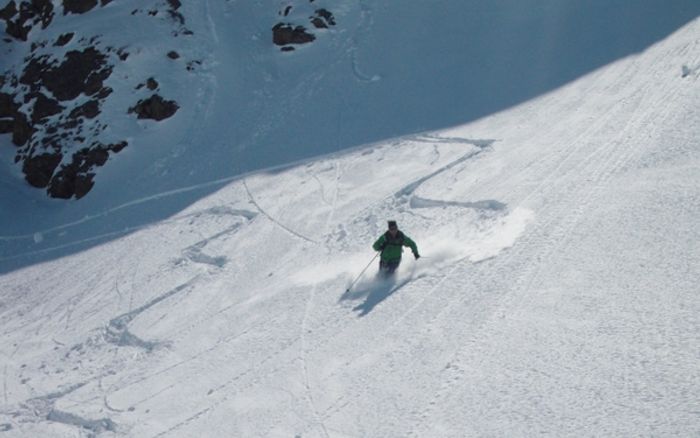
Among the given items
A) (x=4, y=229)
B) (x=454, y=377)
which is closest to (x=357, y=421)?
(x=454, y=377)

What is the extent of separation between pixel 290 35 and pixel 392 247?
14.2 m

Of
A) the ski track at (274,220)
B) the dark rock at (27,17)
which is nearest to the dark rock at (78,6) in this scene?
the dark rock at (27,17)

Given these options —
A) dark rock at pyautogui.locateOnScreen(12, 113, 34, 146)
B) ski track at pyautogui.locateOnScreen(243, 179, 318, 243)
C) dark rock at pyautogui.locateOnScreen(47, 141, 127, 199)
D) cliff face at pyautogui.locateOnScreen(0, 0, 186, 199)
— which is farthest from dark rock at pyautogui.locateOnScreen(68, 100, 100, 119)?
ski track at pyautogui.locateOnScreen(243, 179, 318, 243)

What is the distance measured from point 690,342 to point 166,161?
1646 cm

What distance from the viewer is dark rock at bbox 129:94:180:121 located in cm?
2361

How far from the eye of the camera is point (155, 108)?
77.7 feet

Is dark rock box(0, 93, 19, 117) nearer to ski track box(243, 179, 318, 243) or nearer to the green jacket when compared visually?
ski track box(243, 179, 318, 243)

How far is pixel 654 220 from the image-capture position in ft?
36.7

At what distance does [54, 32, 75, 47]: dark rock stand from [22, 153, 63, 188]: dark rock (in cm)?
437

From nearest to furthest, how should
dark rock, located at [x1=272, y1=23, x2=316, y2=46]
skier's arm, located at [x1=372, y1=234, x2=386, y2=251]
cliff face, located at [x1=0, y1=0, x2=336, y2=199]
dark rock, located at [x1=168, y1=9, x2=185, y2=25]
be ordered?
skier's arm, located at [x1=372, y1=234, x2=386, y2=251] → cliff face, located at [x1=0, y1=0, x2=336, y2=199] → dark rock, located at [x1=272, y1=23, x2=316, y2=46] → dark rock, located at [x1=168, y1=9, x2=185, y2=25]

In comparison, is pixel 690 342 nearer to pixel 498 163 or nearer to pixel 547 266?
pixel 547 266

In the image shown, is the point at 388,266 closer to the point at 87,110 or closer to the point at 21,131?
the point at 87,110

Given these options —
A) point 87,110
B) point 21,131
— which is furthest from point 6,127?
point 87,110

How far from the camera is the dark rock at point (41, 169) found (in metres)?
23.7
